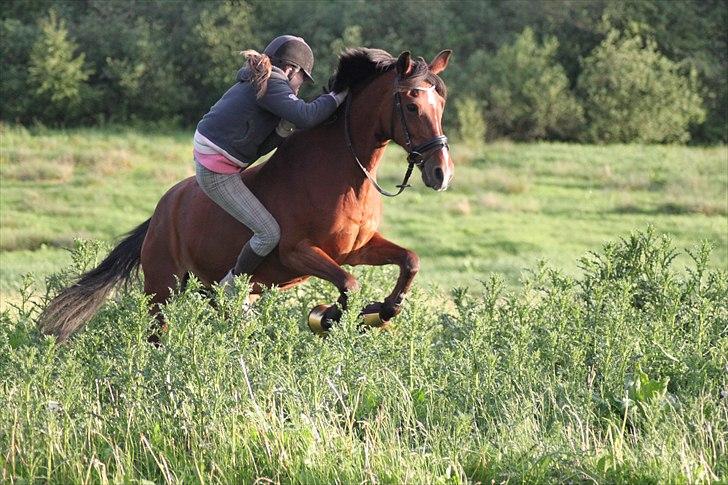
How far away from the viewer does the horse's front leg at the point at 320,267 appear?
7.64 m

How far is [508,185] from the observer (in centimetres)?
2847

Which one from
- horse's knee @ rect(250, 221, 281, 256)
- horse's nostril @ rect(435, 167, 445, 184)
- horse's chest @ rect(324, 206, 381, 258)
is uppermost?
horse's nostril @ rect(435, 167, 445, 184)

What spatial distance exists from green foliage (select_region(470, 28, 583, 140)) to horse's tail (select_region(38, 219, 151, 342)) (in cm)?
3312

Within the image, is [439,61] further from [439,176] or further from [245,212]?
[245,212]

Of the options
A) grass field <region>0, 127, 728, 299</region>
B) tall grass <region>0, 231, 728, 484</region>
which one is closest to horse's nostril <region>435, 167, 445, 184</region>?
tall grass <region>0, 231, 728, 484</region>

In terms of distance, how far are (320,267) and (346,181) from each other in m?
0.59

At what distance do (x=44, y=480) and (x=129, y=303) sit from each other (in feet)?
5.91

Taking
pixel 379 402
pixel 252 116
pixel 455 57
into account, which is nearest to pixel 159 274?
pixel 252 116

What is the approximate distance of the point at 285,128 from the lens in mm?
8070

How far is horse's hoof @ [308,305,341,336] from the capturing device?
7844mm

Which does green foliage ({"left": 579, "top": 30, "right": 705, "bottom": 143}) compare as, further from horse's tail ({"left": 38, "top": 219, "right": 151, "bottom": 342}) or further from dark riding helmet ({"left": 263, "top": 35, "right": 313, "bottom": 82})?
dark riding helmet ({"left": 263, "top": 35, "right": 313, "bottom": 82})

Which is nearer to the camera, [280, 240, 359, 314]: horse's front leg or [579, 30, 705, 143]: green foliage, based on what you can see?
[280, 240, 359, 314]: horse's front leg

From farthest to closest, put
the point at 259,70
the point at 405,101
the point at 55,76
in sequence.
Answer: the point at 55,76 < the point at 259,70 < the point at 405,101

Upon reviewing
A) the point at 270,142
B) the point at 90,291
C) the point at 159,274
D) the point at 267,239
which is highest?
the point at 270,142
